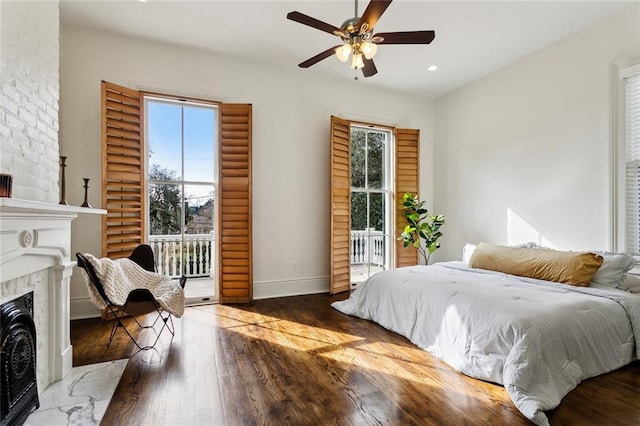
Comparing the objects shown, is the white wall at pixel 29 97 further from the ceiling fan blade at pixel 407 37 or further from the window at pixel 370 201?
the window at pixel 370 201

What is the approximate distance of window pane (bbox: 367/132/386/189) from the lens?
5.25 meters

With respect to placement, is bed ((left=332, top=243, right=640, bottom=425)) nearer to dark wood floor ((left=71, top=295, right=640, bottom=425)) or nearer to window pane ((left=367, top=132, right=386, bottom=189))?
dark wood floor ((left=71, top=295, right=640, bottom=425))

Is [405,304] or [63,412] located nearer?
[63,412]

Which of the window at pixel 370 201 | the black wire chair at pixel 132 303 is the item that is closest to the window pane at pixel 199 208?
the black wire chair at pixel 132 303

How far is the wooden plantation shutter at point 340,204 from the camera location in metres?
4.55

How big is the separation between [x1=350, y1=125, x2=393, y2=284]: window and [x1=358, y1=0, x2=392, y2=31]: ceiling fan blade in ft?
9.16

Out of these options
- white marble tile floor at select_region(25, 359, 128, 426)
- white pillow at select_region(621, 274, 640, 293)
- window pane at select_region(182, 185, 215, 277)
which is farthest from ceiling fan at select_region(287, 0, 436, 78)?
white marble tile floor at select_region(25, 359, 128, 426)

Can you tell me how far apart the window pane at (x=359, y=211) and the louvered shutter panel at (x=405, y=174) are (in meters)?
0.54

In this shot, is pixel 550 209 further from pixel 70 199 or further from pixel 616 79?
pixel 70 199

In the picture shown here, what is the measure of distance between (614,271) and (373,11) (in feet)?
9.84

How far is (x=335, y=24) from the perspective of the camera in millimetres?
3434

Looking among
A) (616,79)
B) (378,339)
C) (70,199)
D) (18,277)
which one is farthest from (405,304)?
(70,199)

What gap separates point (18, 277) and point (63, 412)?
832mm

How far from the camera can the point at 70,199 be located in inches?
133
